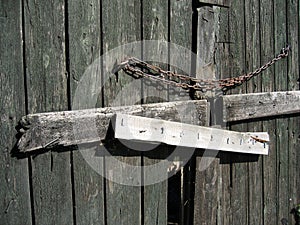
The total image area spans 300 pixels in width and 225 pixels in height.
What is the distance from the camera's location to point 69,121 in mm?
2465

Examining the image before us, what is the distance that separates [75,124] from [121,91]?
0.41 m

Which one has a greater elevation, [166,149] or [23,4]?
[23,4]

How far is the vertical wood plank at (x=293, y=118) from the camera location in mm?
3855

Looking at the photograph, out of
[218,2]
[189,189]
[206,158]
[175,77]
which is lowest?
[189,189]

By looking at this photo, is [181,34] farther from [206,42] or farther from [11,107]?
[11,107]

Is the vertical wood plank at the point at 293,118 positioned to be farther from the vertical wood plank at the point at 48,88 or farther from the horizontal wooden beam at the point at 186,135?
the vertical wood plank at the point at 48,88

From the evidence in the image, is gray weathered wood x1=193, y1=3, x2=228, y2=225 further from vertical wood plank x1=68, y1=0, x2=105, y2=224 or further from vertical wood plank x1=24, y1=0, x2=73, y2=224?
vertical wood plank x1=24, y1=0, x2=73, y2=224

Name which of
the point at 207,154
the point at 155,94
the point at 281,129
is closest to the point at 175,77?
the point at 155,94

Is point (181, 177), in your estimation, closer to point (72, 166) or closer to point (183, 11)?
point (72, 166)

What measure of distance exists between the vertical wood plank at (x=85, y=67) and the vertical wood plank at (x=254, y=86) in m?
1.35

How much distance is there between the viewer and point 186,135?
2.95 metres

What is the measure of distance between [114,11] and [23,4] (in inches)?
22.7

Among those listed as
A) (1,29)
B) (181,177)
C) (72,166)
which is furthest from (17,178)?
(181,177)

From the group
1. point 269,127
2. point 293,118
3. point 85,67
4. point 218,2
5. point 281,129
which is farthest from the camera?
point 293,118
